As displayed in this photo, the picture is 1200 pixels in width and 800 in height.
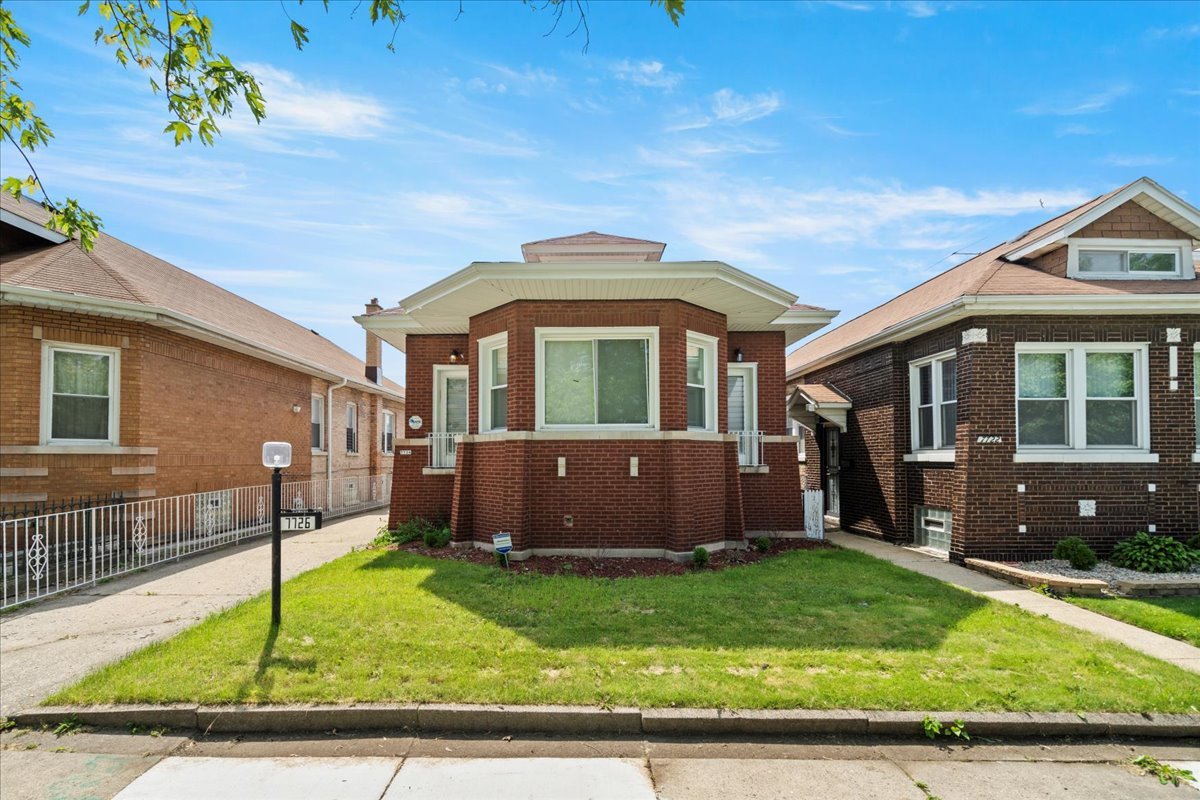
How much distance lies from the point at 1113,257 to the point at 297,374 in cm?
1852

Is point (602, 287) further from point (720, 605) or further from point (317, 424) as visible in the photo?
point (317, 424)

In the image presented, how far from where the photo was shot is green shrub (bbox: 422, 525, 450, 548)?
1072cm

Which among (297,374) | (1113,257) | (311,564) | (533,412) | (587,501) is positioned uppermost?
(1113,257)

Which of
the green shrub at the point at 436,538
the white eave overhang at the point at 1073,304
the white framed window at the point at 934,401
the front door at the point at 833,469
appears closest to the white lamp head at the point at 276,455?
the green shrub at the point at 436,538

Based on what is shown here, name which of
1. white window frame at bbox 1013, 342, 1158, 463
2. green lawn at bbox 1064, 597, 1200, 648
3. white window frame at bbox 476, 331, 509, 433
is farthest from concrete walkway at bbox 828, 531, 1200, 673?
white window frame at bbox 476, 331, 509, 433

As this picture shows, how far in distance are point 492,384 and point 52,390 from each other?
7.41 m

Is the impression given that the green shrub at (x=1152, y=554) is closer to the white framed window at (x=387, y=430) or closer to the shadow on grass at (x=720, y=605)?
the shadow on grass at (x=720, y=605)

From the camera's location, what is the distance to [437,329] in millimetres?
12523

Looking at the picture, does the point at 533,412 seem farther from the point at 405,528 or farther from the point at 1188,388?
the point at 1188,388

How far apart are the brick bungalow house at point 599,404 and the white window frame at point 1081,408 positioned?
4302 millimetres

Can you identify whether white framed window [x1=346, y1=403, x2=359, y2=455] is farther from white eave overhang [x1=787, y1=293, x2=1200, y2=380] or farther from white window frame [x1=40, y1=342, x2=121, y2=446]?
white eave overhang [x1=787, y1=293, x2=1200, y2=380]

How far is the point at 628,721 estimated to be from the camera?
14.3 feet

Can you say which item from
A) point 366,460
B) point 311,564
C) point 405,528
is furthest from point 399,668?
point 366,460

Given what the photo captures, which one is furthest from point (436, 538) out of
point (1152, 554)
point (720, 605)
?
point (1152, 554)
